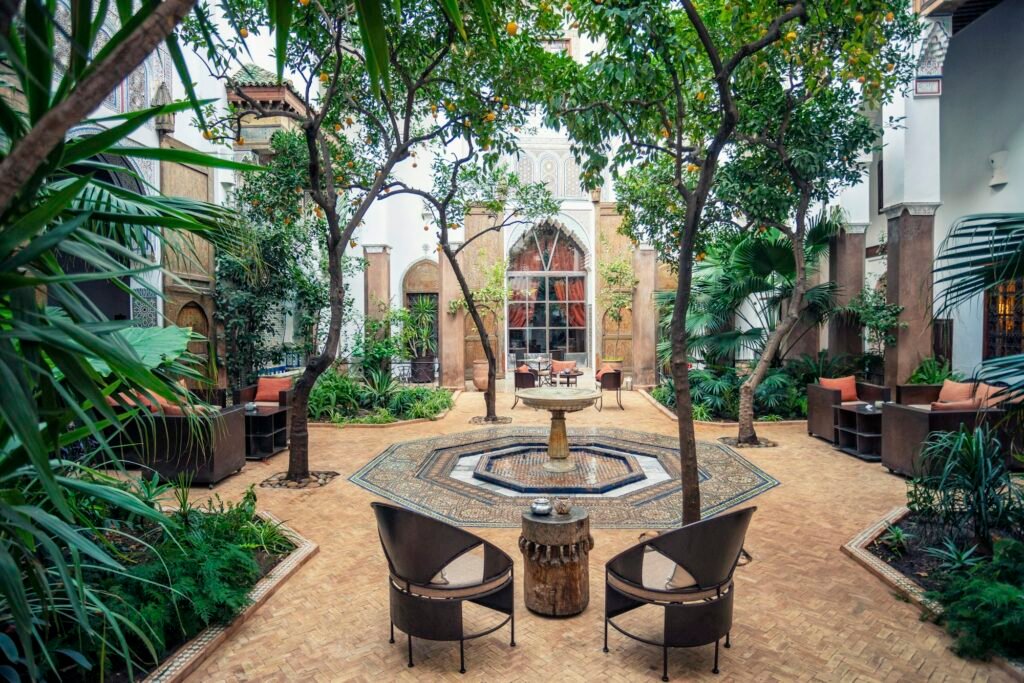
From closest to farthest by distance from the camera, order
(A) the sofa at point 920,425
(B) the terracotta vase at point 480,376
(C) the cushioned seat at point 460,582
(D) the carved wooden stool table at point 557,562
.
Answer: (C) the cushioned seat at point 460,582 → (D) the carved wooden stool table at point 557,562 → (A) the sofa at point 920,425 → (B) the terracotta vase at point 480,376

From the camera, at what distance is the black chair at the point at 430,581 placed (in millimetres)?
3199

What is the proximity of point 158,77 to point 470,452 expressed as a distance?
24.6 ft

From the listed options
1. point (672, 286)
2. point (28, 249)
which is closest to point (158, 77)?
point (28, 249)

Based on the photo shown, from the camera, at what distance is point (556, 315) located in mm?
17719

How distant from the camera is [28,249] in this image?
1.34 m

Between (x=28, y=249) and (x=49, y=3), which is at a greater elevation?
(x=49, y=3)

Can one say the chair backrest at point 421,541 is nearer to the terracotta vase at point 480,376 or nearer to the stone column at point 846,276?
the stone column at point 846,276

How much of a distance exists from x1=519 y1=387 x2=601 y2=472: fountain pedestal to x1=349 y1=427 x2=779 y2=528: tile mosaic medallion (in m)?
0.21

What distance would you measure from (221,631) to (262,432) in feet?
16.6

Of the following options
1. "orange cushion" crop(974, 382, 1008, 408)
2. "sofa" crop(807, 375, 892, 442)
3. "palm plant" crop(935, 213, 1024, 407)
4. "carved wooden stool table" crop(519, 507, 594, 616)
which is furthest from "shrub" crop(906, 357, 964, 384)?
"carved wooden stool table" crop(519, 507, 594, 616)

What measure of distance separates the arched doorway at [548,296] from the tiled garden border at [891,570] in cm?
1245

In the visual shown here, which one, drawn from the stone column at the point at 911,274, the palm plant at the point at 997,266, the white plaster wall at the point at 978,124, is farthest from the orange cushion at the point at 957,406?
the palm plant at the point at 997,266

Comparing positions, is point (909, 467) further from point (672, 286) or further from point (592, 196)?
point (592, 196)

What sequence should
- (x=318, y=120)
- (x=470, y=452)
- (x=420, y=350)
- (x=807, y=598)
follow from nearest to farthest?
(x=807, y=598), (x=318, y=120), (x=470, y=452), (x=420, y=350)
